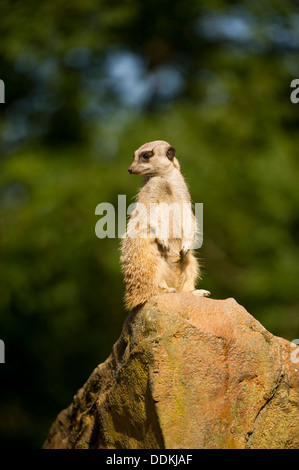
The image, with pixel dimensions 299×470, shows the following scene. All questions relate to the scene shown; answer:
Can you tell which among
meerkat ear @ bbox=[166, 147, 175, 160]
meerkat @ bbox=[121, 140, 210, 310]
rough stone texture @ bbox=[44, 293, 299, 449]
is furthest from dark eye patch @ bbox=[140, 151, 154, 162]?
rough stone texture @ bbox=[44, 293, 299, 449]

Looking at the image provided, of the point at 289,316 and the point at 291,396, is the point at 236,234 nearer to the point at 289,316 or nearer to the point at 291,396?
the point at 289,316

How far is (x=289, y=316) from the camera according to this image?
28.0ft

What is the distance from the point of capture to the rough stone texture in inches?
145

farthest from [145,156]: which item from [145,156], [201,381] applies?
[201,381]

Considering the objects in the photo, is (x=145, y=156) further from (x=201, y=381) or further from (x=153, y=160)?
(x=201, y=381)

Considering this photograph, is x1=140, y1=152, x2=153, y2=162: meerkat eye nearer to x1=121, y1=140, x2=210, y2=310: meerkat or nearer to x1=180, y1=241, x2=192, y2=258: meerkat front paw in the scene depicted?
x1=121, y1=140, x2=210, y2=310: meerkat

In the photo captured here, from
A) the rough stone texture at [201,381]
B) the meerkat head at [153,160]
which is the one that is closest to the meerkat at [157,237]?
the meerkat head at [153,160]

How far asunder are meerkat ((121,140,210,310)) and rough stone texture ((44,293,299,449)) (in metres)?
0.25

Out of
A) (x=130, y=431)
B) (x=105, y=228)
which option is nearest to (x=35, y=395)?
(x=105, y=228)

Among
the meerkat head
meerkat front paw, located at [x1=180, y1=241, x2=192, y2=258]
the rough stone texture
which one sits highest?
the meerkat head

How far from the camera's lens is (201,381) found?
3740 millimetres

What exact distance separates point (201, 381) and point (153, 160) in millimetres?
1568

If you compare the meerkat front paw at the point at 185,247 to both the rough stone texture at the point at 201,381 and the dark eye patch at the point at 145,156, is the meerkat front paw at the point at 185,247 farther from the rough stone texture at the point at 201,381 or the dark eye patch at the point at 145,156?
→ the dark eye patch at the point at 145,156

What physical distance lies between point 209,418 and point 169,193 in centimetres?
157
